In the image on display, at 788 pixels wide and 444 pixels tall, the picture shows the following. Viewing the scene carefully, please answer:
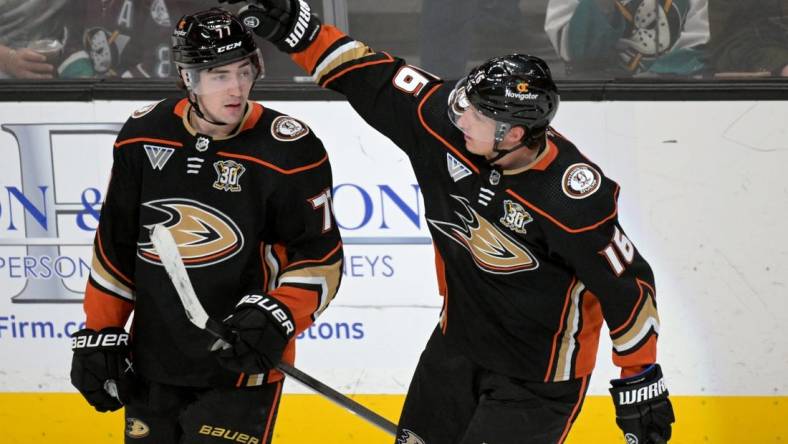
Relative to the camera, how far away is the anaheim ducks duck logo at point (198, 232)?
8.52 ft

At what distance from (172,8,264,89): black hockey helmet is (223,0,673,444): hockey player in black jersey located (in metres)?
0.13

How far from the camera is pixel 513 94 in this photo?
8.30ft

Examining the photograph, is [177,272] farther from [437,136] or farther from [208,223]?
[437,136]

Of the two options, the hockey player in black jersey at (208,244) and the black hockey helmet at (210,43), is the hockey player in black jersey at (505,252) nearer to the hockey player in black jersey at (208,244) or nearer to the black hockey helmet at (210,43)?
the black hockey helmet at (210,43)

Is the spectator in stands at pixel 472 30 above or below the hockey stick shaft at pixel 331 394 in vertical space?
above

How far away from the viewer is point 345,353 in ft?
12.5

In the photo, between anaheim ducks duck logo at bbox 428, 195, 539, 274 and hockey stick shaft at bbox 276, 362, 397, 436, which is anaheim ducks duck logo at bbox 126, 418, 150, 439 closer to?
hockey stick shaft at bbox 276, 362, 397, 436

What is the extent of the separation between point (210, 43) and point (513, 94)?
65 centimetres

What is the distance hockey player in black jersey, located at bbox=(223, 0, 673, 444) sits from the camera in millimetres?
2551

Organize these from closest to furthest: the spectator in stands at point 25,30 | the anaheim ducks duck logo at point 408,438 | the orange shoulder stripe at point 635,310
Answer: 1. the orange shoulder stripe at point 635,310
2. the anaheim ducks duck logo at point 408,438
3. the spectator in stands at point 25,30

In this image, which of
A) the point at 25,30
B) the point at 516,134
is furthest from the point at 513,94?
the point at 25,30

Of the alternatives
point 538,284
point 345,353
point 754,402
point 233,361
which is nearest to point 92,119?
point 345,353

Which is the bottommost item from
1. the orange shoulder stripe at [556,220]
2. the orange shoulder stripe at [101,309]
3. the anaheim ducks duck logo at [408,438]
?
the anaheim ducks duck logo at [408,438]

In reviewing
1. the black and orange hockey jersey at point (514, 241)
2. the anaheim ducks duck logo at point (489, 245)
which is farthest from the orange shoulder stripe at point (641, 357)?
the anaheim ducks duck logo at point (489, 245)
